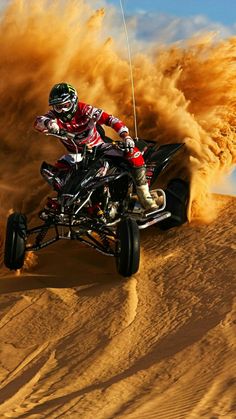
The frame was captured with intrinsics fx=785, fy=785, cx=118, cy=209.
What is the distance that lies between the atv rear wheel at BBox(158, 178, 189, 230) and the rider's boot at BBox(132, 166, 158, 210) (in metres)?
0.40

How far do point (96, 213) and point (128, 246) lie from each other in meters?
0.71

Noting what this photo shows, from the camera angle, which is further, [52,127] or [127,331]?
[52,127]

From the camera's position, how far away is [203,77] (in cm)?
1080

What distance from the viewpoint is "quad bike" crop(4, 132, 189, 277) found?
7.93 m

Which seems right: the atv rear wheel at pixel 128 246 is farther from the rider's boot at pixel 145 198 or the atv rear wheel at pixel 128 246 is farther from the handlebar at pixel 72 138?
the handlebar at pixel 72 138

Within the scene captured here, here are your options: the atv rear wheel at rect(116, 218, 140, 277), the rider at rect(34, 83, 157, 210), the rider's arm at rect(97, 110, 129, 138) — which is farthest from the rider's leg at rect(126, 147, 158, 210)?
the atv rear wheel at rect(116, 218, 140, 277)

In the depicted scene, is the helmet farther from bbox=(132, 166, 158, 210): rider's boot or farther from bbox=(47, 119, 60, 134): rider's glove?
bbox=(132, 166, 158, 210): rider's boot

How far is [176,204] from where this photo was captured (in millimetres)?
9180

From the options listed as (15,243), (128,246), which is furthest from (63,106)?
(128,246)

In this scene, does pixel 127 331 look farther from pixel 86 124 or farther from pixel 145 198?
pixel 86 124

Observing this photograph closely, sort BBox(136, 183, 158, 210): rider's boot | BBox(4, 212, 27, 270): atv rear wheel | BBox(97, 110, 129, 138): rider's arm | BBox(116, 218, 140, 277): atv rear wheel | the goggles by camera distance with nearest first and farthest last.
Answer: BBox(116, 218, 140, 277): atv rear wheel, BBox(4, 212, 27, 270): atv rear wheel, the goggles, BBox(97, 110, 129, 138): rider's arm, BBox(136, 183, 158, 210): rider's boot

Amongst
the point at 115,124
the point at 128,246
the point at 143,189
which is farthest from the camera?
the point at 143,189

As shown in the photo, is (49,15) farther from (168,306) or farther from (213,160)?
(168,306)

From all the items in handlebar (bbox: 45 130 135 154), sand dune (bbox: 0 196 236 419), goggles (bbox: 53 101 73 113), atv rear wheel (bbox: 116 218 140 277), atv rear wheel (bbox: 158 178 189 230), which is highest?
goggles (bbox: 53 101 73 113)
